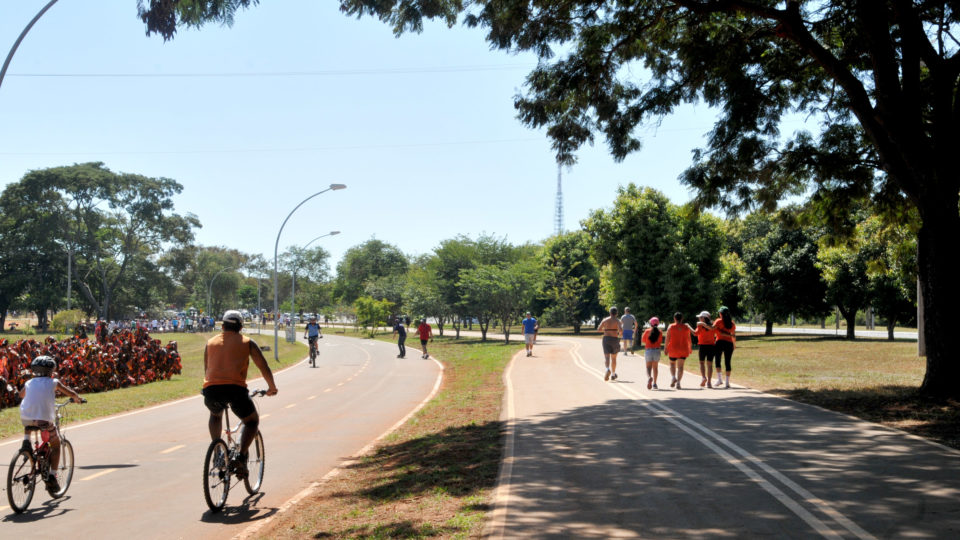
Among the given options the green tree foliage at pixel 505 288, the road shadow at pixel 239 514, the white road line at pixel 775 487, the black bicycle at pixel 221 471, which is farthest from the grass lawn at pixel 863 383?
the green tree foliage at pixel 505 288

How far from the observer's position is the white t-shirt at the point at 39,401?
7.26 metres

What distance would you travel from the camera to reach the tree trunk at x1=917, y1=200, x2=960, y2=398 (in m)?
12.2

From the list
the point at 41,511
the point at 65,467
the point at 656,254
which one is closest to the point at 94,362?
the point at 65,467

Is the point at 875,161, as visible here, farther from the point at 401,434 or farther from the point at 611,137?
the point at 401,434

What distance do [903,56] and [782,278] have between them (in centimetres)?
3885

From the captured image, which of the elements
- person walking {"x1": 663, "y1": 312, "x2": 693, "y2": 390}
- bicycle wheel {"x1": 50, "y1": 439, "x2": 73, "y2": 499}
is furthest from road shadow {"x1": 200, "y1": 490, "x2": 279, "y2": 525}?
person walking {"x1": 663, "y1": 312, "x2": 693, "y2": 390}

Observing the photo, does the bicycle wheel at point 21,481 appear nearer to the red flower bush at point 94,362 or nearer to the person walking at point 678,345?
the red flower bush at point 94,362

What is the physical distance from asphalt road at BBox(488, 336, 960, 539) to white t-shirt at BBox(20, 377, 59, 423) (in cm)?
452

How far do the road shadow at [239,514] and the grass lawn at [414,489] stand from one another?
0.28m

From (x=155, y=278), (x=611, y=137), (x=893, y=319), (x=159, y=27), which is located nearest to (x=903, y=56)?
(x=611, y=137)

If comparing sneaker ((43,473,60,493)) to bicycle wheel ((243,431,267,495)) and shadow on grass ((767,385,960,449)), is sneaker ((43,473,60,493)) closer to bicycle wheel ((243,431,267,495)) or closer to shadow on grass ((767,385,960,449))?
bicycle wheel ((243,431,267,495))

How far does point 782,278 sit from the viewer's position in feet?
161

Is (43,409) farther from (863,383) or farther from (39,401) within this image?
(863,383)

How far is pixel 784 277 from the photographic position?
49062 millimetres
